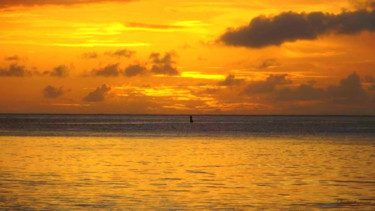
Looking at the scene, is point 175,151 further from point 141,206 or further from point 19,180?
point 141,206

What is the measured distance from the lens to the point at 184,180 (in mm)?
33000

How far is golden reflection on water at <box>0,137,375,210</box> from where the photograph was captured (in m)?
26.0

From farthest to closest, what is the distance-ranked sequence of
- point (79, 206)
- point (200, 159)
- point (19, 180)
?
point (200, 159)
point (19, 180)
point (79, 206)

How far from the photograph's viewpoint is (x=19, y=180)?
32.3m

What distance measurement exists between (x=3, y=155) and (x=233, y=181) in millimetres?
21278

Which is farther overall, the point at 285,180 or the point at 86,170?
the point at 86,170

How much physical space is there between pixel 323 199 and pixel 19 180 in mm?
14518

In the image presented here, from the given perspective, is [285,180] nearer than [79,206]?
No

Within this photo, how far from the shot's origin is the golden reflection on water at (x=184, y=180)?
85.3 ft

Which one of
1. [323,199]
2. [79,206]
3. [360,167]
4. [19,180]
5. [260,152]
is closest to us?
[79,206]

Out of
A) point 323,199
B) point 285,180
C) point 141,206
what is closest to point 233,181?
point 285,180

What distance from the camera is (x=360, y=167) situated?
132 ft

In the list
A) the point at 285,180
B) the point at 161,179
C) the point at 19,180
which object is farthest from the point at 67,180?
the point at 285,180

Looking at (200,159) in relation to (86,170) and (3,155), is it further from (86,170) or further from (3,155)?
(3,155)
